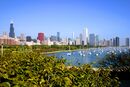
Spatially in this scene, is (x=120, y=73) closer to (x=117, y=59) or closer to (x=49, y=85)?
(x=117, y=59)

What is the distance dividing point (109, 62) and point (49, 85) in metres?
17.4

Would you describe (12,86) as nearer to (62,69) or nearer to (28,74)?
(28,74)

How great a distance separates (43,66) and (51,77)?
1.10 ft

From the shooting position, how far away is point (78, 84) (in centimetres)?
482

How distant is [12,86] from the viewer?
280 centimetres

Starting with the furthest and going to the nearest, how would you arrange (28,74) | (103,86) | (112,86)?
(112,86) < (103,86) < (28,74)

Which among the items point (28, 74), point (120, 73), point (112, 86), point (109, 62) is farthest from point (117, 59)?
point (28, 74)

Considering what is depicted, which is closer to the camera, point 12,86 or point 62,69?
point 12,86

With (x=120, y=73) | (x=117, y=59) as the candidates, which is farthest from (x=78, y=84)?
(x=117, y=59)

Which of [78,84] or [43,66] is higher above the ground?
[43,66]

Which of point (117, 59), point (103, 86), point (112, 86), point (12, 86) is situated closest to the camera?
point (12, 86)

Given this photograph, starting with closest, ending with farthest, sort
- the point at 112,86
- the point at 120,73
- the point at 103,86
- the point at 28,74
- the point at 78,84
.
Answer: the point at 28,74 → the point at 78,84 → the point at 103,86 → the point at 112,86 → the point at 120,73

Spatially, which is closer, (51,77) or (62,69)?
(51,77)

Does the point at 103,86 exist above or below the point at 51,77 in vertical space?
below
